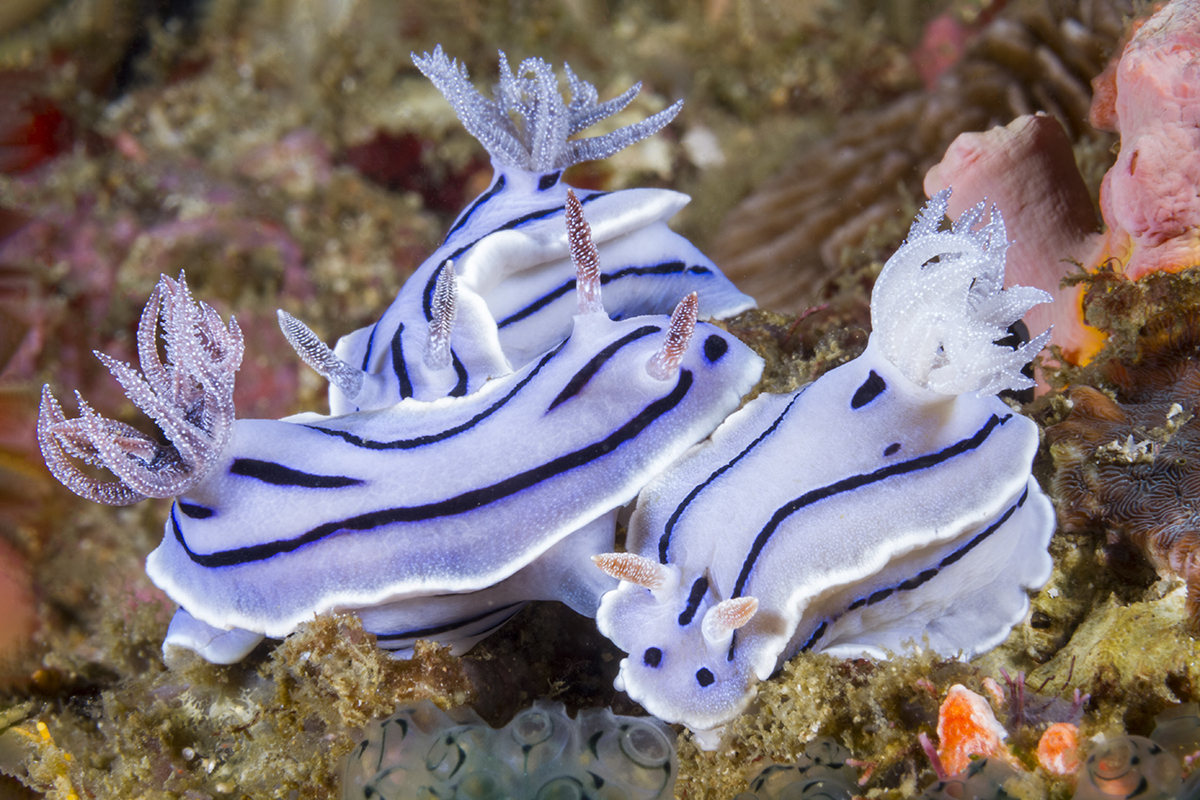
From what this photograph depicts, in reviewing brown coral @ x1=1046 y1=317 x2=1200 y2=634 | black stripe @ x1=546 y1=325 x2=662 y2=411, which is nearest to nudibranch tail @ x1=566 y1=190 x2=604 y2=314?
black stripe @ x1=546 y1=325 x2=662 y2=411

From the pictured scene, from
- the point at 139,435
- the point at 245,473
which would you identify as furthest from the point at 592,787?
the point at 139,435

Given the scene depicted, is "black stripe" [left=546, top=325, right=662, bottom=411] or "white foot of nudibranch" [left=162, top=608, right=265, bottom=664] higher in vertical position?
"black stripe" [left=546, top=325, right=662, bottom=411]

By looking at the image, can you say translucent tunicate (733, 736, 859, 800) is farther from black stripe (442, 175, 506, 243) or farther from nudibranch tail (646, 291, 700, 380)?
black stripe (442, 175, 506, 243)

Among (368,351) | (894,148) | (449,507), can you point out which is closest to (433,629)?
(449,507)

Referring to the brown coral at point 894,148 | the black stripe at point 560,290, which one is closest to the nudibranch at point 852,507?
the black stripe at point 560,290

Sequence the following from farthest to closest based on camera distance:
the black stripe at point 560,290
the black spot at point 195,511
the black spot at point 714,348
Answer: the black stripe at point 560,290 < the black spot at point 714,348 < the black spot at point 195,511

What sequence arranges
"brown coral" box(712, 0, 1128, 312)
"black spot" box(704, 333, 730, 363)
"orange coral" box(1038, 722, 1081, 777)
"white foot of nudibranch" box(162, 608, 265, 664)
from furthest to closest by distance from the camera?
"brown coral" box(712, 0, 1128, 312)
"white foot of nudibranch" box(162, 608, 265, 664)
"black spot" box(704, 333, 730, 363)
"orange coral" box(1038, 722, 1081, 777)

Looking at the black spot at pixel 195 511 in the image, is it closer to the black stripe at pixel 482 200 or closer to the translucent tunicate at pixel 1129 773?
the black stripe at pixel 482 200
